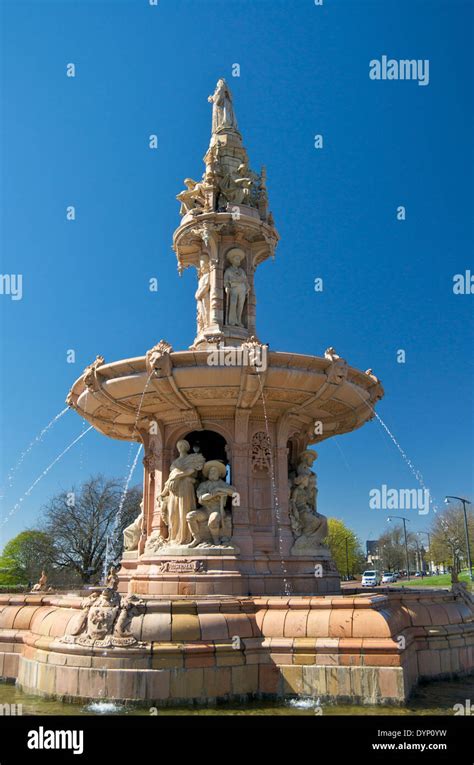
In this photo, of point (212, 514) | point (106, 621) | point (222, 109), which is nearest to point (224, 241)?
point (222, 109)

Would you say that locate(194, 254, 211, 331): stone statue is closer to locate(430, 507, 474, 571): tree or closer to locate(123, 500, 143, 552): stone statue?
locate(123, 500, 143, 552): stone statue

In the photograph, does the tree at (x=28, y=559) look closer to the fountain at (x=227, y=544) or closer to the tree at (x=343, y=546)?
the tree at (x=343, y=546)

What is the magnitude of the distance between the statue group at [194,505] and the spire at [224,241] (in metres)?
3.46

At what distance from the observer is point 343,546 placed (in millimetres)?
67375

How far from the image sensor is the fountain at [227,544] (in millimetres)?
9523

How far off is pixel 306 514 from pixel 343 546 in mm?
55875

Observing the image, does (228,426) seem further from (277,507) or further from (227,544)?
(227,544)

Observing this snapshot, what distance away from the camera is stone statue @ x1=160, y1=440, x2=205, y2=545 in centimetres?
1303

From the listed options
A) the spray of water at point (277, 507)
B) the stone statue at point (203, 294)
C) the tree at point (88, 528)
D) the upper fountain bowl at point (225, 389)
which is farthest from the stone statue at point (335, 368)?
the tree at point (88, 528)

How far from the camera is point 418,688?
10414 millimetres

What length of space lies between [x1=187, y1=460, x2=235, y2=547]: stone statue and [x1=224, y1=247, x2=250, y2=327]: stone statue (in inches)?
170
